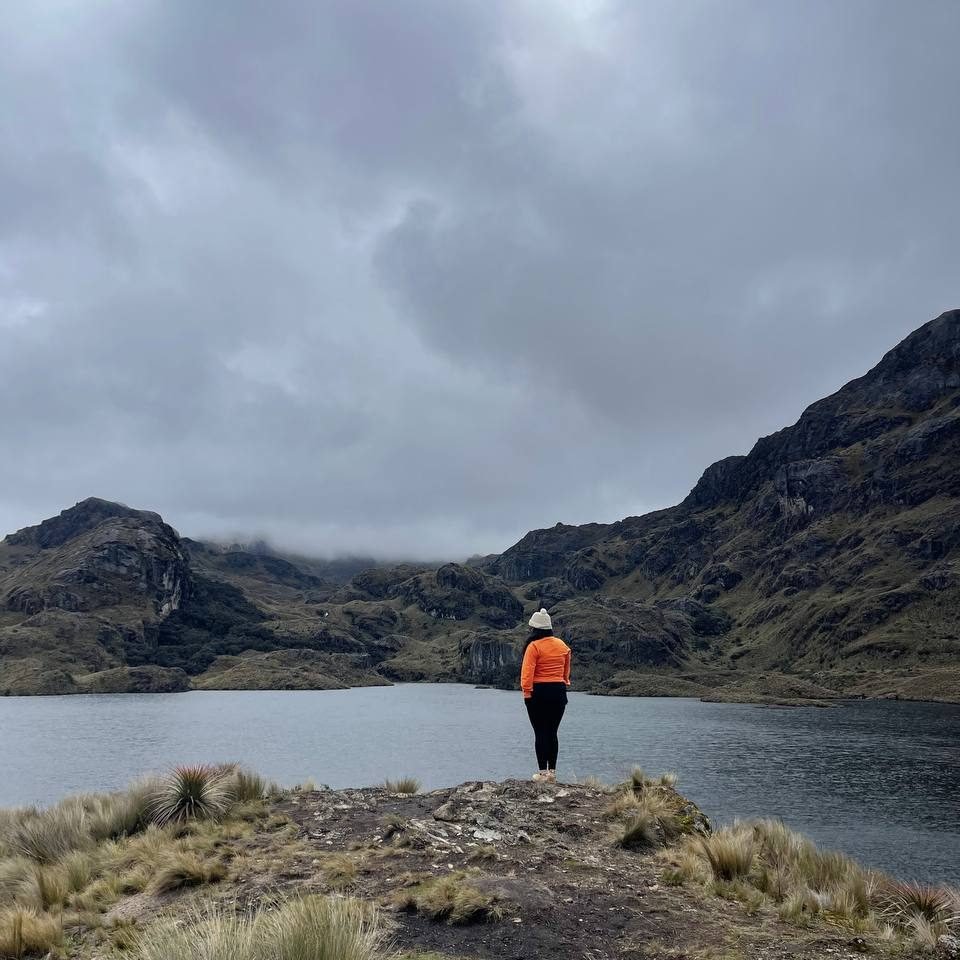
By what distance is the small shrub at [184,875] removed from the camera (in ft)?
34.0

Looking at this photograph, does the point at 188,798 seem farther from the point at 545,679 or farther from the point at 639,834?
the point at 639,834

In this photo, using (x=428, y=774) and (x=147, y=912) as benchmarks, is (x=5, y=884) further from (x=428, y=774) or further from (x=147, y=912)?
(x=428, y=774)

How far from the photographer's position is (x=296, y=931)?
208 inches

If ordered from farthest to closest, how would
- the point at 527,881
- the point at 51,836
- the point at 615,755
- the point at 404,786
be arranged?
the point at 615,755
the point at 404,786
the point at 51,836
the point at 527,881

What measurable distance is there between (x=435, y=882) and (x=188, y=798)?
775 cm

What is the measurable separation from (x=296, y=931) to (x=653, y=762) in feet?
221

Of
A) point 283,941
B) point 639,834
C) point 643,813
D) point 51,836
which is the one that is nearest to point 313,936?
point 283,941

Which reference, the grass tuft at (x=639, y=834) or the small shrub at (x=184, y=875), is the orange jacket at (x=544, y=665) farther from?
the small shrub at (x=184, y=875)

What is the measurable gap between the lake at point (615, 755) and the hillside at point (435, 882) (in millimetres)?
5316

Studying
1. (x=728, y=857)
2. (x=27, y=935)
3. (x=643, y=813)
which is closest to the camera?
(x=27, y=935)

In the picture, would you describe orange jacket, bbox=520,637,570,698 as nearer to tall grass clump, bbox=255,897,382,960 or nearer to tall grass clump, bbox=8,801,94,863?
tall grass clump, bbox=8,801,94,863

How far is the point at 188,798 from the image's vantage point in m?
14.6

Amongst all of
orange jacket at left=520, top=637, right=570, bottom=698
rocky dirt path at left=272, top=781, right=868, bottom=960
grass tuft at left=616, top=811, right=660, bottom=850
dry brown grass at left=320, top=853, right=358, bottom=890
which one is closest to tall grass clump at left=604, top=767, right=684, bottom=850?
grass tuft at left=616, top=811, right=660, bottom=850

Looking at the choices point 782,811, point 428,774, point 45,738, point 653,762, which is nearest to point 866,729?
point 653,762
